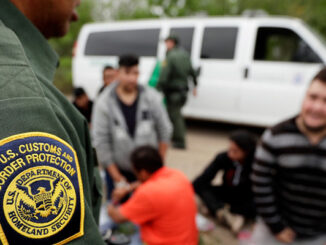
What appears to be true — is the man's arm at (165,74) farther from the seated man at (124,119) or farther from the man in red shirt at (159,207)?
the man in red shirt at (159,207)

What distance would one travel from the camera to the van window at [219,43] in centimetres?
532

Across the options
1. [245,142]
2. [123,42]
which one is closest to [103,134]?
[245,142]

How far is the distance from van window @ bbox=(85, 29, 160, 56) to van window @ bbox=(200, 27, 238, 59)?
103cm

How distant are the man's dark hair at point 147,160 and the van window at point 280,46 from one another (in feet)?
12.1

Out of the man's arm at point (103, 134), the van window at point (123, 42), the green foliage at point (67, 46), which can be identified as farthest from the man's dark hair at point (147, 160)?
the green foliage at point (67, 46)

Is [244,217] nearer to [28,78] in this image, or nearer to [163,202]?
[163,202]

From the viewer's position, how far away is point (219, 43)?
17.8 ft

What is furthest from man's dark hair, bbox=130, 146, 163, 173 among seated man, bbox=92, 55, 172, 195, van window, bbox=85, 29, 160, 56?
van window, bbox=85, 29, 160, 56

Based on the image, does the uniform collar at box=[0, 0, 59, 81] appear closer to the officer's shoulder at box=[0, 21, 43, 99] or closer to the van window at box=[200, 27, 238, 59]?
the officer's shoulder at box=[0, 21, 43, 99]

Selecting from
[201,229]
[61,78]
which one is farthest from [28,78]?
[61,78]

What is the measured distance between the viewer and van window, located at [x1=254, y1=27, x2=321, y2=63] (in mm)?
4863

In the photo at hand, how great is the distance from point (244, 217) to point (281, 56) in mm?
3280

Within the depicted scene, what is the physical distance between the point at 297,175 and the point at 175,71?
3280 millimetres

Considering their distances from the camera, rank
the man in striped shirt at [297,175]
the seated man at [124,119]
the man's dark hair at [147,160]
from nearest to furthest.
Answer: the man in striped shirt at [297,175]
the man's dark hair at [147,160]
the seated man at [124,119]
